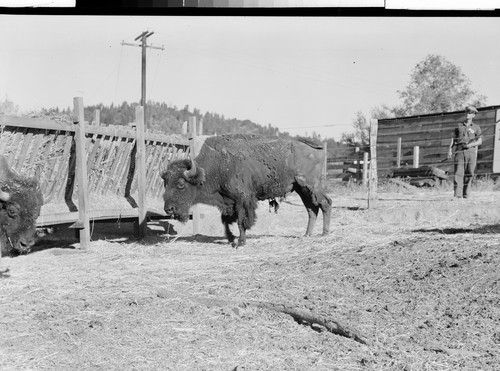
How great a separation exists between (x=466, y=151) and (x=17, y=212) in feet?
34.4

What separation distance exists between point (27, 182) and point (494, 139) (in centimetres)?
1327

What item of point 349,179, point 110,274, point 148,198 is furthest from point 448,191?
point 110,274

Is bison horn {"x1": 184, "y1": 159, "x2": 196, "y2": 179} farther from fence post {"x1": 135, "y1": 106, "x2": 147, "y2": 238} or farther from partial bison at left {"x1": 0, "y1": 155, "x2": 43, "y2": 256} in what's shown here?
partial bison at left {"x1": 0, "y1": 155, "x2": 43, "y2": 256}

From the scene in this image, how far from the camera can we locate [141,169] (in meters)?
10.2

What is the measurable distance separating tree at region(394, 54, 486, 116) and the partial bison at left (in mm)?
11307

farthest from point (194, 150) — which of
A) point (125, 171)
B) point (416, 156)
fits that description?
point (416, 156)

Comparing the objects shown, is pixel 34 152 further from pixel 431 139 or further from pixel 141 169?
pixel 431 139

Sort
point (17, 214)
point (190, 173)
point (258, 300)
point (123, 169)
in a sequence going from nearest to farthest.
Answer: point (258, 300) < point (17, 214) < point (190, 173) < point (123, 169)

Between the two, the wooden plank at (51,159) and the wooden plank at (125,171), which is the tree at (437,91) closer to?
the wooden plank at (125,171)

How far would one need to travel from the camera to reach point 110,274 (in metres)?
7.00

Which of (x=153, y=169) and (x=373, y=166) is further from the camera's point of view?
(x=373, y=166)

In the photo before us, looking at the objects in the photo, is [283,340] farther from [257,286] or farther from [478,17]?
[478,17]

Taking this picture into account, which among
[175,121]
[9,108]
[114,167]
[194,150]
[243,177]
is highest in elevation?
[175,121]

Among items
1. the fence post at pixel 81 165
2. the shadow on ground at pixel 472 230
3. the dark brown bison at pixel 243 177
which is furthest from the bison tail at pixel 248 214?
the shadow on ground at pixel 472 230
